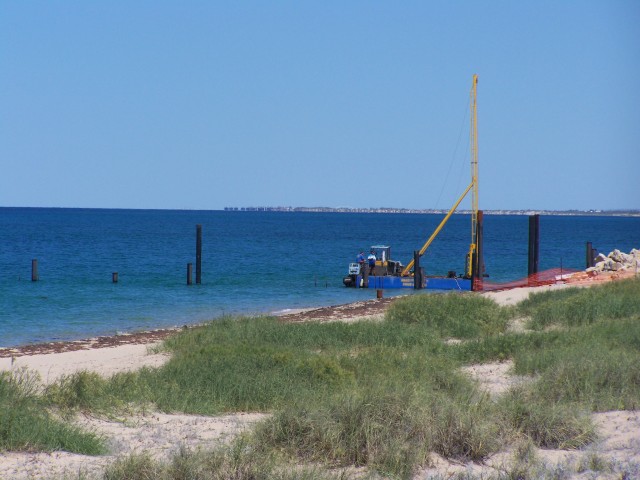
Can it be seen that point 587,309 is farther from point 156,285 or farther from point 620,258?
point 156,285

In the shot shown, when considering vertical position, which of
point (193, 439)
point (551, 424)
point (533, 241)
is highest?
point (533, 241)

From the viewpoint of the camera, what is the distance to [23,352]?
19.4 m

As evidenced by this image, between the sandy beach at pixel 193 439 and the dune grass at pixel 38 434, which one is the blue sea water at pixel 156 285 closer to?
the sandy beach at pixel 193 439

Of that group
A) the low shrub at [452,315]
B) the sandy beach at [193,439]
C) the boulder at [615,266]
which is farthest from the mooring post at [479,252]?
the sandy beach at [193,439]

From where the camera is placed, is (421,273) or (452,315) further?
(421,273)

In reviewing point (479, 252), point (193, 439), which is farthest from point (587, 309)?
point (479, 252)

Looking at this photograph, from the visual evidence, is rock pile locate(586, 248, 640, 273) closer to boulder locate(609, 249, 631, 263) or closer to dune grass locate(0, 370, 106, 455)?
boulder locate(609, 249, 631, 263)

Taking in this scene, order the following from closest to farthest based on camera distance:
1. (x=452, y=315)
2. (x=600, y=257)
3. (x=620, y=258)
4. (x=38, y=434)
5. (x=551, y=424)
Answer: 1. (x=38, y=434)
2. (x=551, y=424)
3. (x=452, y=315)
4. (x=620, y=258)
5. (x=600, y=257)

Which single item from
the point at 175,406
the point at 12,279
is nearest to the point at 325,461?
the point at 175,406

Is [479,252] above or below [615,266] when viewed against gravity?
above

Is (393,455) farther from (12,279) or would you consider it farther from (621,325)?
(12,279)

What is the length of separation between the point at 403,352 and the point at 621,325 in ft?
13.7

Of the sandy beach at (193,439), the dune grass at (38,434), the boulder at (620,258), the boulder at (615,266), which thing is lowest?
the sandy beach at (193,439)

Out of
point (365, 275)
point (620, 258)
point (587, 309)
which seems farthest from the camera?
point (365, 275)
